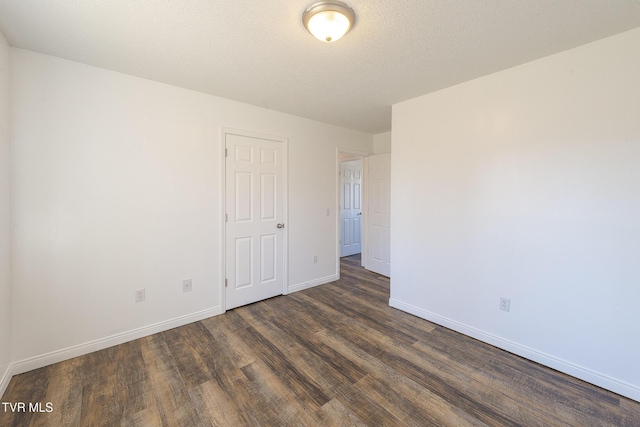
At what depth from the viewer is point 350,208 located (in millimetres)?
5820

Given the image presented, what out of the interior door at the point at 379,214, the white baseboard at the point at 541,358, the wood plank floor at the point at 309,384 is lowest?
the wood plank floor at the point at 309,384

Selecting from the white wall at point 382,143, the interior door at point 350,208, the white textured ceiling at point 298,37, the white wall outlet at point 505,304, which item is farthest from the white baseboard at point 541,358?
the interior door at point 350,208

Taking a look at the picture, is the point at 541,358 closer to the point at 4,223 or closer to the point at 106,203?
the point at 106,203

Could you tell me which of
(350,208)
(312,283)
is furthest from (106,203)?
(350,208)

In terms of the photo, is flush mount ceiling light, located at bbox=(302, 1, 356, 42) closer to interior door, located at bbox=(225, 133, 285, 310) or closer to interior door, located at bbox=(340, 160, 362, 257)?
interior door, located at bbox=(225, 133, 285, 310)

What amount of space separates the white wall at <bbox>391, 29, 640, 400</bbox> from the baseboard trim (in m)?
2.41

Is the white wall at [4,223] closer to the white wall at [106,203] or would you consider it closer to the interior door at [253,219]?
the white wall at [106,203]

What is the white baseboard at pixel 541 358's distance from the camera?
1.73 meters

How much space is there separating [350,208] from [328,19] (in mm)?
4487

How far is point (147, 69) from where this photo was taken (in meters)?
2.20

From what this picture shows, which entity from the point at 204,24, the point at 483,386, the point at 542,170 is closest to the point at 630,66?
the point at 542,170

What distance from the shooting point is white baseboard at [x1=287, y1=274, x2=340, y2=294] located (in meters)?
3.51


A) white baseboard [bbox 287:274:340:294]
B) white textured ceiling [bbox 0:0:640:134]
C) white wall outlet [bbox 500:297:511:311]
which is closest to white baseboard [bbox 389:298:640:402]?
white wall outlet [bbox 500:297:511:311]

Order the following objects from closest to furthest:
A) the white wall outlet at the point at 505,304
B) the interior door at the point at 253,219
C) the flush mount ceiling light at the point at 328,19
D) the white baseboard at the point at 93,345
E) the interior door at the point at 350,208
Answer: the flush mount ceiling light at the point at 328,19 → the white baseboard at the point at 93,345 → the white wall outlet at the point at 505,304 → the interior door at the point at 253,219 → the interior door at the point at 350,208
